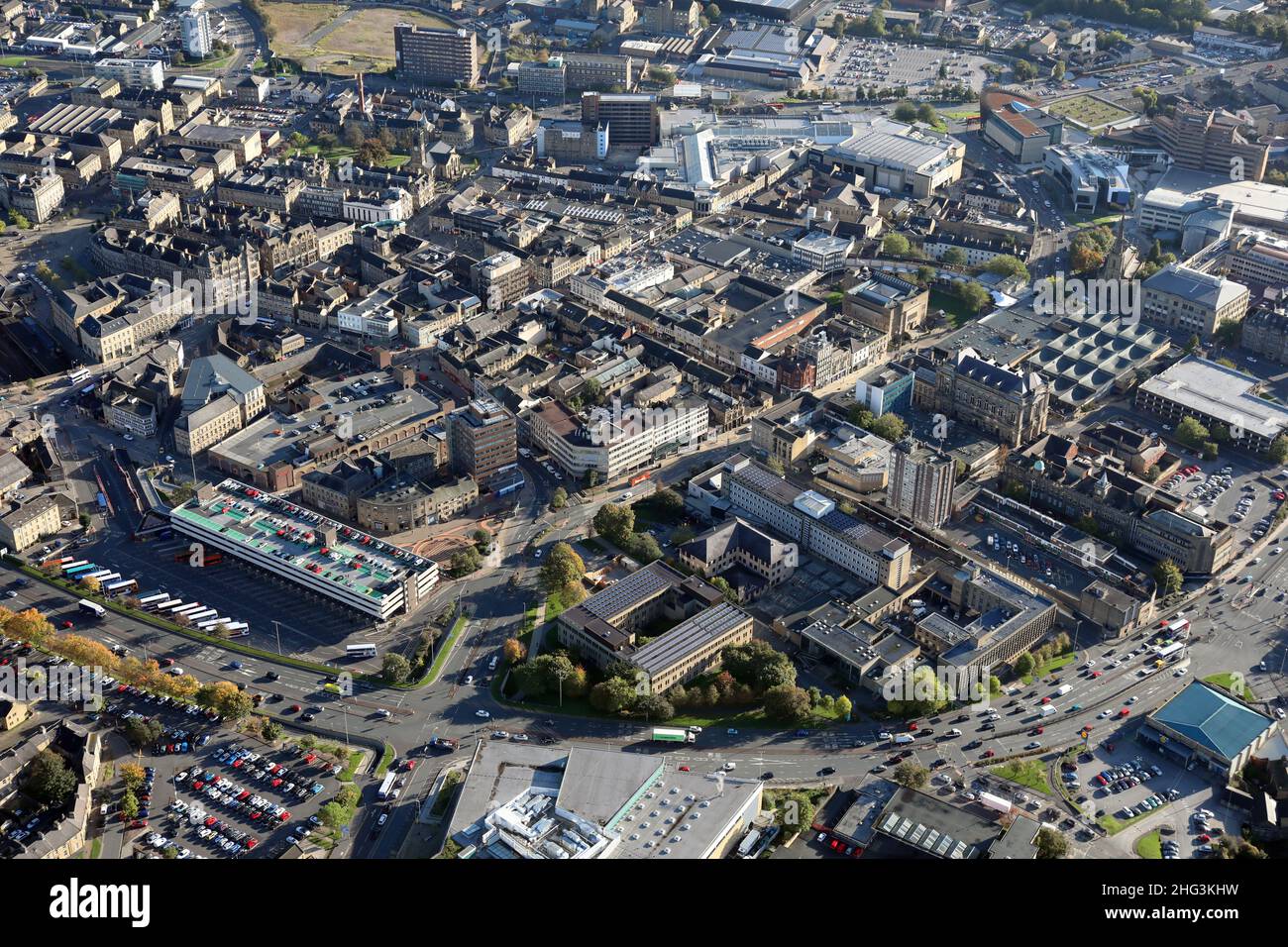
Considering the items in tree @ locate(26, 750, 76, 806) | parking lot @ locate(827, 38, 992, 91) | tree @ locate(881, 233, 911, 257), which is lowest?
tree @ locate(26, 750, 76, 806)

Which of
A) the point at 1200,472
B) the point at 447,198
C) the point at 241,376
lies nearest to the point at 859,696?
the point at 1200,472

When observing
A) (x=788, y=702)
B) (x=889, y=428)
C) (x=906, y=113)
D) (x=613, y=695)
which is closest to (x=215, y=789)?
(x=613, y=695)

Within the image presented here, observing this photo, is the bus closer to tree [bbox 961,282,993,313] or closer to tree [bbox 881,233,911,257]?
tree [bbox 961,282,993,313]

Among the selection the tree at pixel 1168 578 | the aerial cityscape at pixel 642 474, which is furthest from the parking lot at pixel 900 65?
the tree at pixel 1168 578

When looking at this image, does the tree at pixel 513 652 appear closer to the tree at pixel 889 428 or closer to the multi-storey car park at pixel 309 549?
the multi-storey car park at pixel 309 549

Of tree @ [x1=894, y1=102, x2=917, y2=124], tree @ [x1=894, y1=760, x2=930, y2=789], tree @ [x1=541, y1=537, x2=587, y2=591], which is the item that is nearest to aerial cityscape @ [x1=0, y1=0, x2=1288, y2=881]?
tree @ [x1=894, y1=102, x2=917, y2=124]

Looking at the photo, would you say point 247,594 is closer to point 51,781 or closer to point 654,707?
point 51,781

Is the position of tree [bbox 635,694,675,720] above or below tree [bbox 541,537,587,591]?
below
